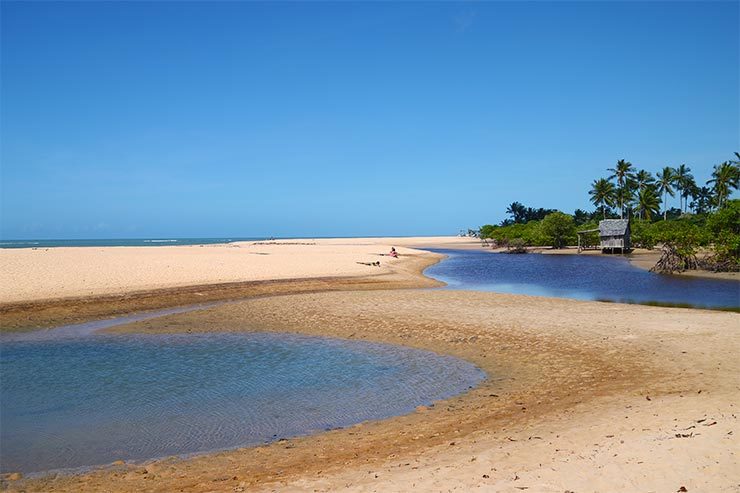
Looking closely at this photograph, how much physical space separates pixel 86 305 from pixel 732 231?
47.4m

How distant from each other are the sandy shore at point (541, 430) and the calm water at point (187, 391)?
0.70 meters

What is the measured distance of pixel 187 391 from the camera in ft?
35.6

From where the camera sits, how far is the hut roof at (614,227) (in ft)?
230

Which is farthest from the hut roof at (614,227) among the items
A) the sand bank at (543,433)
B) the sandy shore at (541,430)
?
the sand bank at (543,433)

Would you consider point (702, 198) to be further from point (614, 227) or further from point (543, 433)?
point (543, 433)

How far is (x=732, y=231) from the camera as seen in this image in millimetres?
41812

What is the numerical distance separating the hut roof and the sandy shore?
57756 mm

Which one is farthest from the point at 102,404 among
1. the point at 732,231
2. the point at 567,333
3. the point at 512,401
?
the point at 732,231

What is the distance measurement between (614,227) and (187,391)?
237 ft

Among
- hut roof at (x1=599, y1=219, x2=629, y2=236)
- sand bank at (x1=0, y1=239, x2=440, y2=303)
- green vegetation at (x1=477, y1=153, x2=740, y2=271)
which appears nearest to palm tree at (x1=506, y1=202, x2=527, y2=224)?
green vegetation at (x1=477, y1=153, x2=740, y2=271)

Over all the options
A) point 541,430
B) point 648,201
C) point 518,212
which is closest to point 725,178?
point 648,201

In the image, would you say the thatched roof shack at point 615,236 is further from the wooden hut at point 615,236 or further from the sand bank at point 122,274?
the sand bank at point 122,274

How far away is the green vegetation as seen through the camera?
41031 millimetres

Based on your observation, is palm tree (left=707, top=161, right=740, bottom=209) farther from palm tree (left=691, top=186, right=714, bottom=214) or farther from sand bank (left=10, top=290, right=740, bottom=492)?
sand bank (left=10, top=290, right=740, bottom=492)
